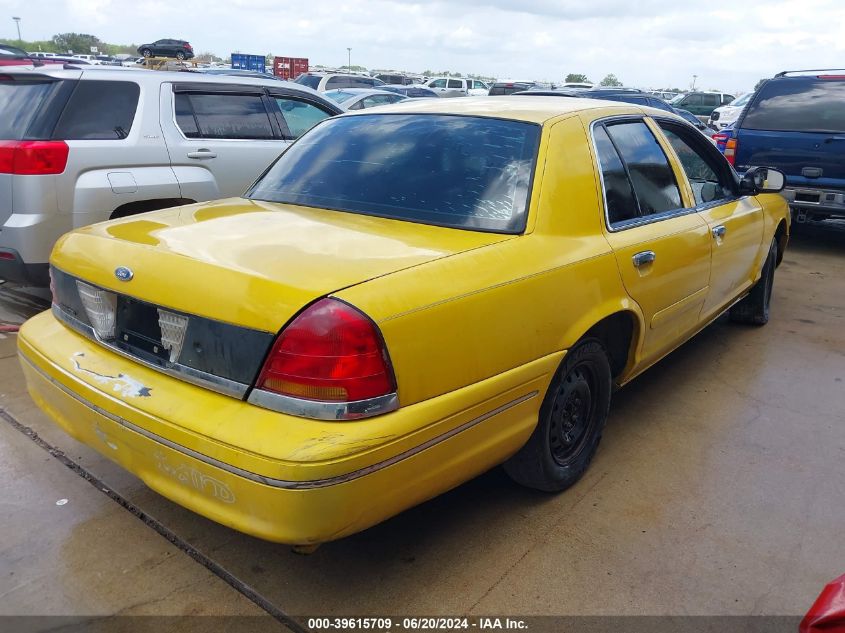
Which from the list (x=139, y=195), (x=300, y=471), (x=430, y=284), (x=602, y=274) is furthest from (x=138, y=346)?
(x=139, y=195)

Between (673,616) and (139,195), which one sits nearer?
(673,616)

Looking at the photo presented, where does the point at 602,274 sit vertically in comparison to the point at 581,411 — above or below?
above

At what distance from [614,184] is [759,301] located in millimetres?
2730

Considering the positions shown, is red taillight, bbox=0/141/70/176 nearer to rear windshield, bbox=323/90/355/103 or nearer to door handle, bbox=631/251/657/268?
door handle, bbox=631/251/657/268

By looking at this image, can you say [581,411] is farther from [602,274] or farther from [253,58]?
[253,58]

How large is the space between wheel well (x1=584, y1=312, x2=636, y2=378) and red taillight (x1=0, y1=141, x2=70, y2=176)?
350 cm

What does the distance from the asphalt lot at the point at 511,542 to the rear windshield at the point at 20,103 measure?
71.4 inches

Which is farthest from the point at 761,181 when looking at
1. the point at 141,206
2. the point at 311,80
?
the point at 311,80

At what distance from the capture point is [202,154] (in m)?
5.34

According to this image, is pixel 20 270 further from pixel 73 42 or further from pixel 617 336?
pixel 73 42

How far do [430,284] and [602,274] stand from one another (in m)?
0.96

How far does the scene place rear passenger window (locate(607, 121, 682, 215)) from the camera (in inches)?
132

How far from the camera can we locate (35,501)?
2.87m

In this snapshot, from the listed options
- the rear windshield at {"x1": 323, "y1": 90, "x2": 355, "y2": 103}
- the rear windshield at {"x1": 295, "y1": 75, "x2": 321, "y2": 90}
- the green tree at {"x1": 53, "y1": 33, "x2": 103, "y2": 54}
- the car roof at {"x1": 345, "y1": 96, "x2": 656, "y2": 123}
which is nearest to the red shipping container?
the rear windshield at {"x1": 295, "y1": 75, "x2": 321, "y2": 90}
